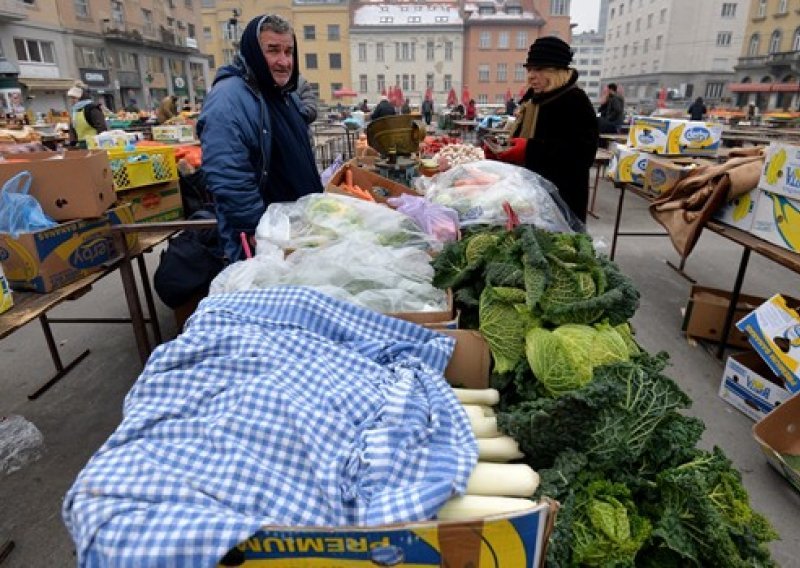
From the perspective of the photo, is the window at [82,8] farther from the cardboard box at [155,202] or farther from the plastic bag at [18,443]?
the plastic bag at [18,443]

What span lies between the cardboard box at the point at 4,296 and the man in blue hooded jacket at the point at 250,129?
974 millimetres

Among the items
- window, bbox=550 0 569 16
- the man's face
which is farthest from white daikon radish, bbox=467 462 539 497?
window, bbox=550 0 569 16

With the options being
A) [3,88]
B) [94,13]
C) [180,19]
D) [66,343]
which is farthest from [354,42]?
[66,343]

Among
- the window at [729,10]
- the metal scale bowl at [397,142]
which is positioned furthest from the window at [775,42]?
the metal scale bowl at [397,142]

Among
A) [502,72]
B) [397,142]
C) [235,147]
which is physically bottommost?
[397,142]

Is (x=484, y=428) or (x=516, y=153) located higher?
(x=516, y=153)

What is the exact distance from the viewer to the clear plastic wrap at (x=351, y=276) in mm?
1784

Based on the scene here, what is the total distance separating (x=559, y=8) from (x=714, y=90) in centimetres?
1897

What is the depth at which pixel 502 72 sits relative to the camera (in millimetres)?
53594

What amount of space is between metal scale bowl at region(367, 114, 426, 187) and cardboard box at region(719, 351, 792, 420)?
2.69 meters

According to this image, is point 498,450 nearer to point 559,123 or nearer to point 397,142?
point 559,123

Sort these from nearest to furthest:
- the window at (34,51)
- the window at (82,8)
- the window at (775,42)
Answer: the window at (34,51), the window at (82,8), the window at (775,42)

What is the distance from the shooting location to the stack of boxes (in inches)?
204

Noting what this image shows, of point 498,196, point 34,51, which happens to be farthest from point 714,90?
point 498,196
